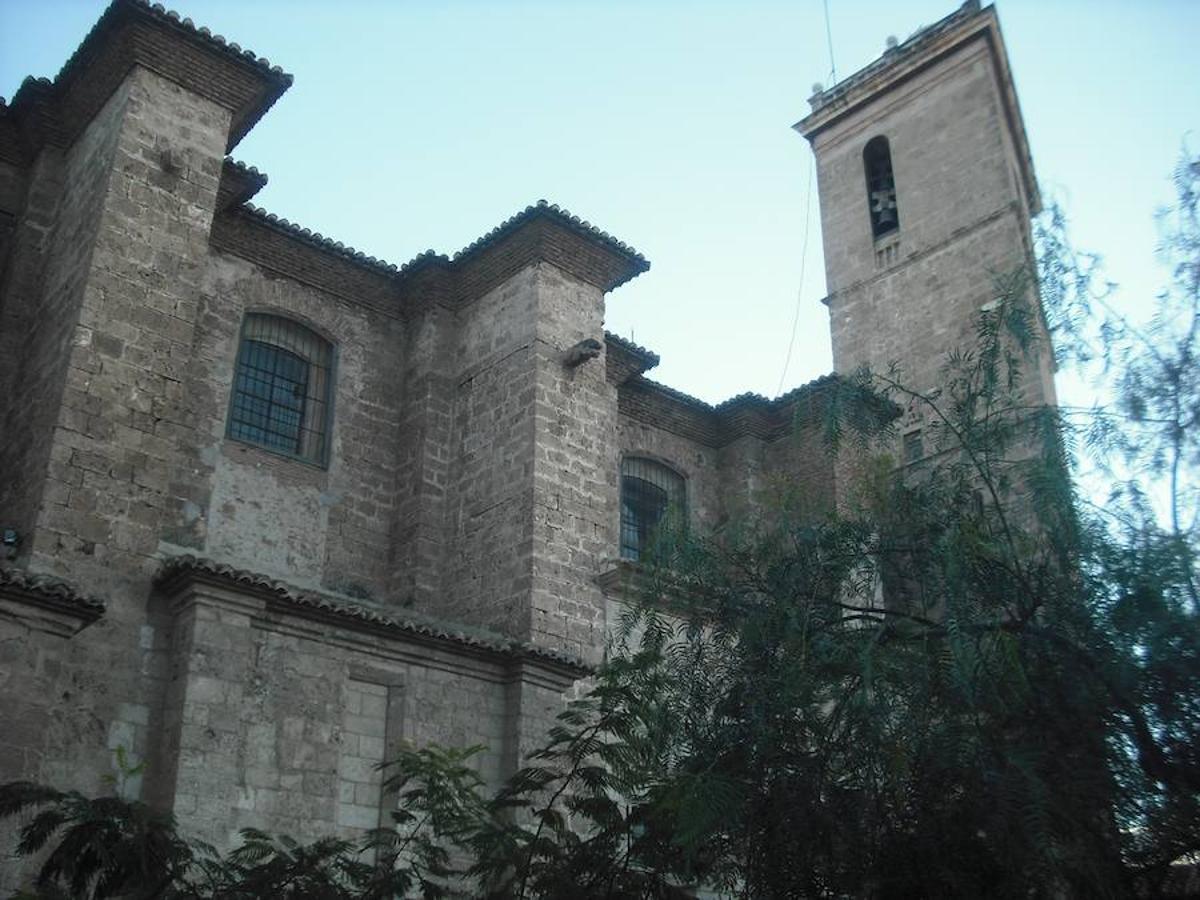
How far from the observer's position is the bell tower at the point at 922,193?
19594mm

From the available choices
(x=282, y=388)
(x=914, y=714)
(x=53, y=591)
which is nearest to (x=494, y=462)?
(x=282, y=388)

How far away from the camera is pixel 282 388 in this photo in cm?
1336

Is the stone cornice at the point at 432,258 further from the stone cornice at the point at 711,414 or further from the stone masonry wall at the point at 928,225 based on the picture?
the stone masonry wall at the point at 928,225

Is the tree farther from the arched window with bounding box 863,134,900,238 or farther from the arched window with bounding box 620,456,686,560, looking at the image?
the arched window with bounding box 863,134,900,238

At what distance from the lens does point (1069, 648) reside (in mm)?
6879

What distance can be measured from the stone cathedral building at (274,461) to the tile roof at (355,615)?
0.03m

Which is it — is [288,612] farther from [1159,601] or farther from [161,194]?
[1159,601]

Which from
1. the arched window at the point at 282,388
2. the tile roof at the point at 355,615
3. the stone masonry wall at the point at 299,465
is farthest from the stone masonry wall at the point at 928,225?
the tile roof at the point at 355,615

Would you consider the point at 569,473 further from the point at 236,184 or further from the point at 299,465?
the point at 236,184

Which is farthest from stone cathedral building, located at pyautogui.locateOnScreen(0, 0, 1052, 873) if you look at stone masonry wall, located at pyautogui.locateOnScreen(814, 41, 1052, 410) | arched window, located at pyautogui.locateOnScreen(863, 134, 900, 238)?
arched window, located at pyautogui.locateOnScreen(863, 134, 900, 238)

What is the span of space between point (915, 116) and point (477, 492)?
1245 cm

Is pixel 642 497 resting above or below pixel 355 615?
above

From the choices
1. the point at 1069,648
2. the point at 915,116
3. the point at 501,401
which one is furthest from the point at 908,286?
the point at 1069,648

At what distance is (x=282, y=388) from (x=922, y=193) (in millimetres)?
12006
